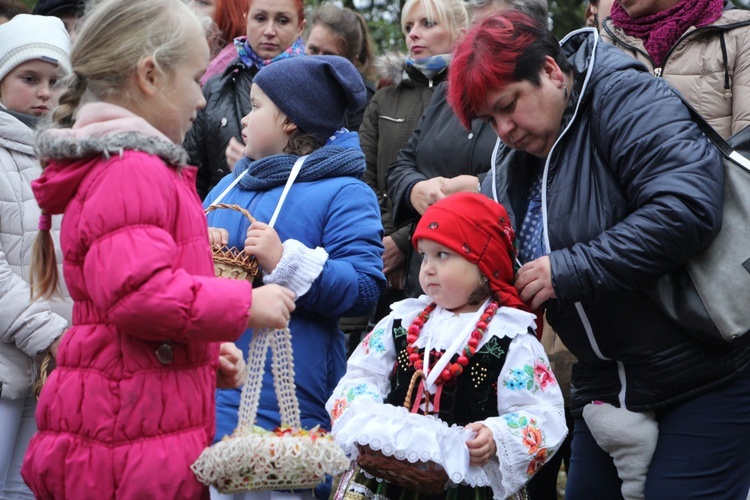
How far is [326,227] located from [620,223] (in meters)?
1.12

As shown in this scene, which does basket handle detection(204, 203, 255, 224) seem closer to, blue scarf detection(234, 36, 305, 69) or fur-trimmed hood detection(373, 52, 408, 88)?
blue scarf detection(234, 36, 305, 69)

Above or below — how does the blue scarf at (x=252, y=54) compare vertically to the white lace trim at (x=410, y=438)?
above

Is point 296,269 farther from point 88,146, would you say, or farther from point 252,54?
point 252,54

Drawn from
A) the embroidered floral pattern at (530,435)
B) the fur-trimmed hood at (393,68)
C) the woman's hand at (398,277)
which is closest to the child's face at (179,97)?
the embroidered floral pattern at (530,435)

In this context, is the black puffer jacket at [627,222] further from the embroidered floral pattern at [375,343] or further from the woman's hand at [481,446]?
the embroidered floral pattern at [375,343]

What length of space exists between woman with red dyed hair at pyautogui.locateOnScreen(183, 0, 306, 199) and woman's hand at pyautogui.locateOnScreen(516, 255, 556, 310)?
228 cm

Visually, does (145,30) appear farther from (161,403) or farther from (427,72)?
(427,72)

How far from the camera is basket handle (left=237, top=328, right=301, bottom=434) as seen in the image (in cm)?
282

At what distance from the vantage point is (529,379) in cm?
345

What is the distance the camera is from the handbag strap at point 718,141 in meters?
3.33

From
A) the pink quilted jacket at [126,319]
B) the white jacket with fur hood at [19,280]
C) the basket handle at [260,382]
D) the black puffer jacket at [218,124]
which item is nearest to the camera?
the pink quilted jacket at [126,319]

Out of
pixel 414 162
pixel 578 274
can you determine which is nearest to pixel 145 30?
pixel 578 274

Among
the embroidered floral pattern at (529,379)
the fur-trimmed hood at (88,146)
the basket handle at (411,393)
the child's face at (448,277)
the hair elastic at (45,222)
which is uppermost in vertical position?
the fur-trimmed hood at (88,146)

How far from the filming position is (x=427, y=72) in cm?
550
